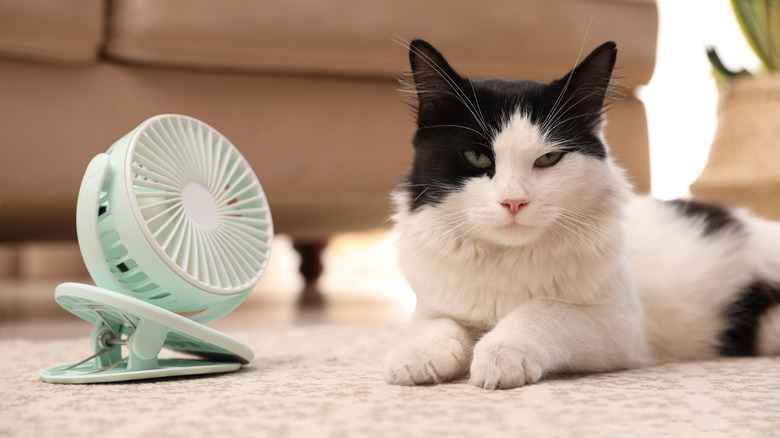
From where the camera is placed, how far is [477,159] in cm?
104

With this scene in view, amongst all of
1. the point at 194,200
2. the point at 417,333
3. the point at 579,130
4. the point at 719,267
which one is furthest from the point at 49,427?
the point at 719,267

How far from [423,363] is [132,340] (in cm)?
42

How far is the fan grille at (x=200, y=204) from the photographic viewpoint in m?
1.02

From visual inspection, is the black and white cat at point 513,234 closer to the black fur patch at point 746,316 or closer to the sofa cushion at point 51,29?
the black fur patch at point 746,316

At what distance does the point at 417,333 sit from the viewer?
3.61ft

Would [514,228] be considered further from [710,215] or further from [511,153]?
[710,215]

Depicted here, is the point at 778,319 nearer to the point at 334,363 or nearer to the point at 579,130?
the point at 579,130

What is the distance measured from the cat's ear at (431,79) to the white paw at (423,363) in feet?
1.22

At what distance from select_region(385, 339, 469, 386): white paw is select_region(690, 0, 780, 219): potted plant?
1667mm

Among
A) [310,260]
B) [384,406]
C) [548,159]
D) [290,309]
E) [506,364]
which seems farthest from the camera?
[310,260]

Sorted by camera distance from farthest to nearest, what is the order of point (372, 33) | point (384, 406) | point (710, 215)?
1. point (372, 33)
2. point (710, 215)
3. point (384, 406)

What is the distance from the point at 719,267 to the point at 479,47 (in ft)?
3.24

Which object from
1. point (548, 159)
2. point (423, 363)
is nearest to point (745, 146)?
point (548, 159)

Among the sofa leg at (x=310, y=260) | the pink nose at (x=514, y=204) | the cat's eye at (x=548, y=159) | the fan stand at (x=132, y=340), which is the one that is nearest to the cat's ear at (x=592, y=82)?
the cat's eye at (x=548, y=159)
